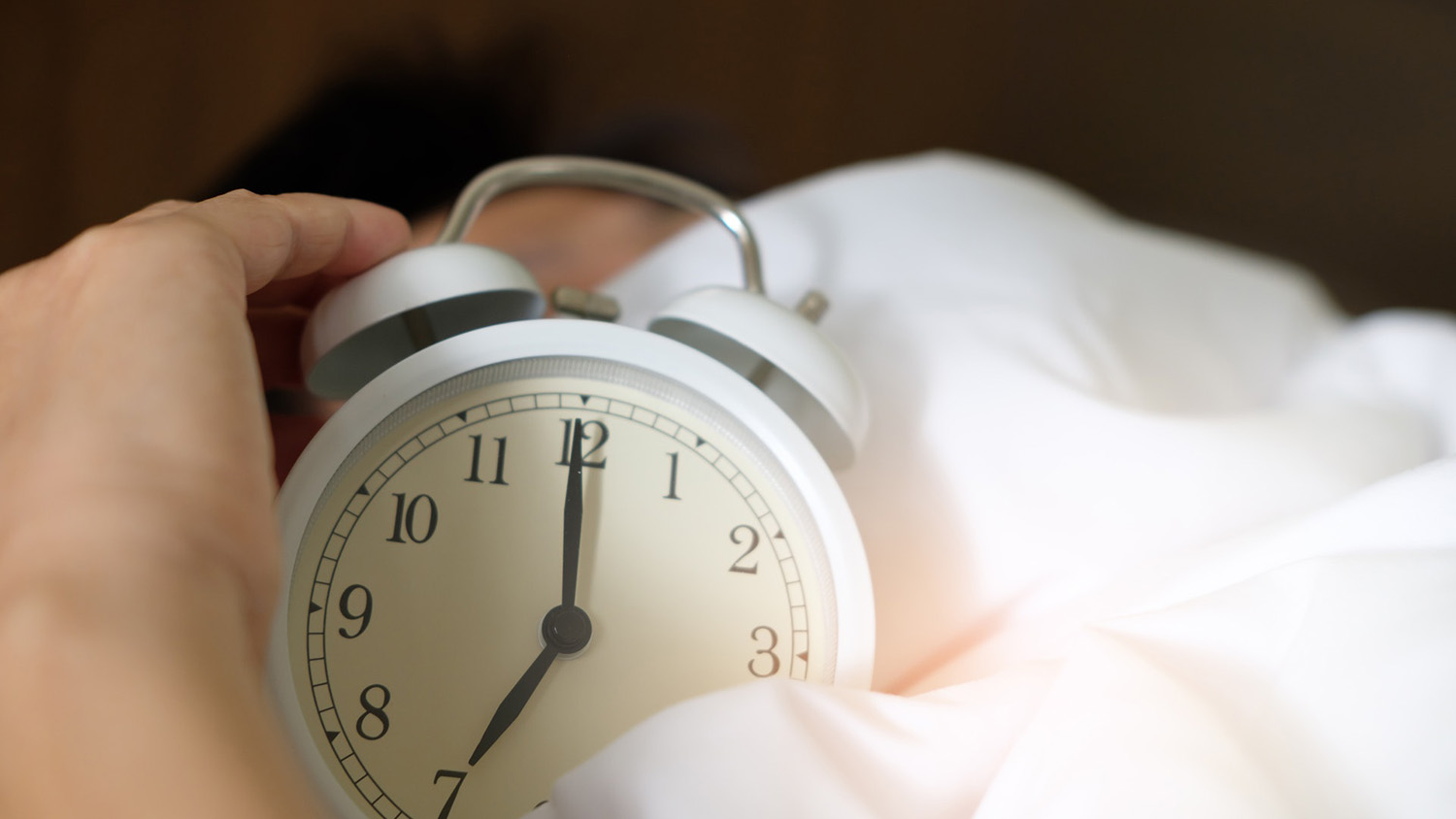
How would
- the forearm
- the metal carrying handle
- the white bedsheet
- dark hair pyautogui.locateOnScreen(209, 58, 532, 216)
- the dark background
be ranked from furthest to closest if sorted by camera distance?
the dark background < dark hair pyautogui.locateOnScreen(209, 58, 532, 216) < the metal carrying handle < the white bedsheet < the forearm

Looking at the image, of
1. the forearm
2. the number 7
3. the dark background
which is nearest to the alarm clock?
the number 7

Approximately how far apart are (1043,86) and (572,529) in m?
1.45

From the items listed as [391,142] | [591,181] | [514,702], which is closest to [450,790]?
[514,702]

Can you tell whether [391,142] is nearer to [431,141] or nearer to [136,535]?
[431,141]

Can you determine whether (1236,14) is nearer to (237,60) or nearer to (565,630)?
(237,60)

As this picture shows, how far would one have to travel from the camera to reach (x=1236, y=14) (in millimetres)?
1618

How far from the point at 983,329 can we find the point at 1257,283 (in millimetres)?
468

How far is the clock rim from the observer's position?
1.60 feet

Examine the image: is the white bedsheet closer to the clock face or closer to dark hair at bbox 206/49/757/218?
the clock face

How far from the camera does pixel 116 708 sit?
320 mm

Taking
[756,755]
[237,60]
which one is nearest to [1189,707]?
[756,755]

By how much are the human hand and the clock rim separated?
0.08 metres

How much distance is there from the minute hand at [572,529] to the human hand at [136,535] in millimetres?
150

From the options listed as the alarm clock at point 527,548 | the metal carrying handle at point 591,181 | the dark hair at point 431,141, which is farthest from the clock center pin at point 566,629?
the dark hair at point 431,141
